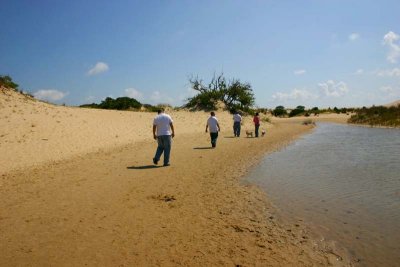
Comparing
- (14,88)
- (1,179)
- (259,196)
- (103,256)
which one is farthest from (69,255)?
(14,88)

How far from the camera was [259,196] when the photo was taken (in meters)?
8.65

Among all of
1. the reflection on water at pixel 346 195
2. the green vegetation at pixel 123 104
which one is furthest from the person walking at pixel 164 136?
the green vegetation at pixel 123 104

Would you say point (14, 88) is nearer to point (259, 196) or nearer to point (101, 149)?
point (101, 149)

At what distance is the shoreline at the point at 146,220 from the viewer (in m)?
5.34

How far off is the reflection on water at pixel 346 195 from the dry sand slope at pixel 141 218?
1.80ft

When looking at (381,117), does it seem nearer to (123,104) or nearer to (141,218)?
(123,104)

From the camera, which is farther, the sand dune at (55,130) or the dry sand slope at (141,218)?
the sand dune at (55,130)

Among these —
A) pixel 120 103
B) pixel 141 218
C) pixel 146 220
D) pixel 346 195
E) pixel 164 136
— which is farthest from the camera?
pixel 120 103

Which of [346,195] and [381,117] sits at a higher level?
[381,117]

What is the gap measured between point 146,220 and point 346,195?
4824mm

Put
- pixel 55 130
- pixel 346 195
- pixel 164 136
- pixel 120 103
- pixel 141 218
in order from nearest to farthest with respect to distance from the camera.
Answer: pixel 141 218 → pixel 346 195 → pixel 164 136 → pixel 55 130 → pixel 120 103

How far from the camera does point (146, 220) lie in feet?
22.5

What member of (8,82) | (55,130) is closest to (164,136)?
(55,130)

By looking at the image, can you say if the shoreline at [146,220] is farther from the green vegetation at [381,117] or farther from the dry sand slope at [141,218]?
the green vegetation at [381,117]
